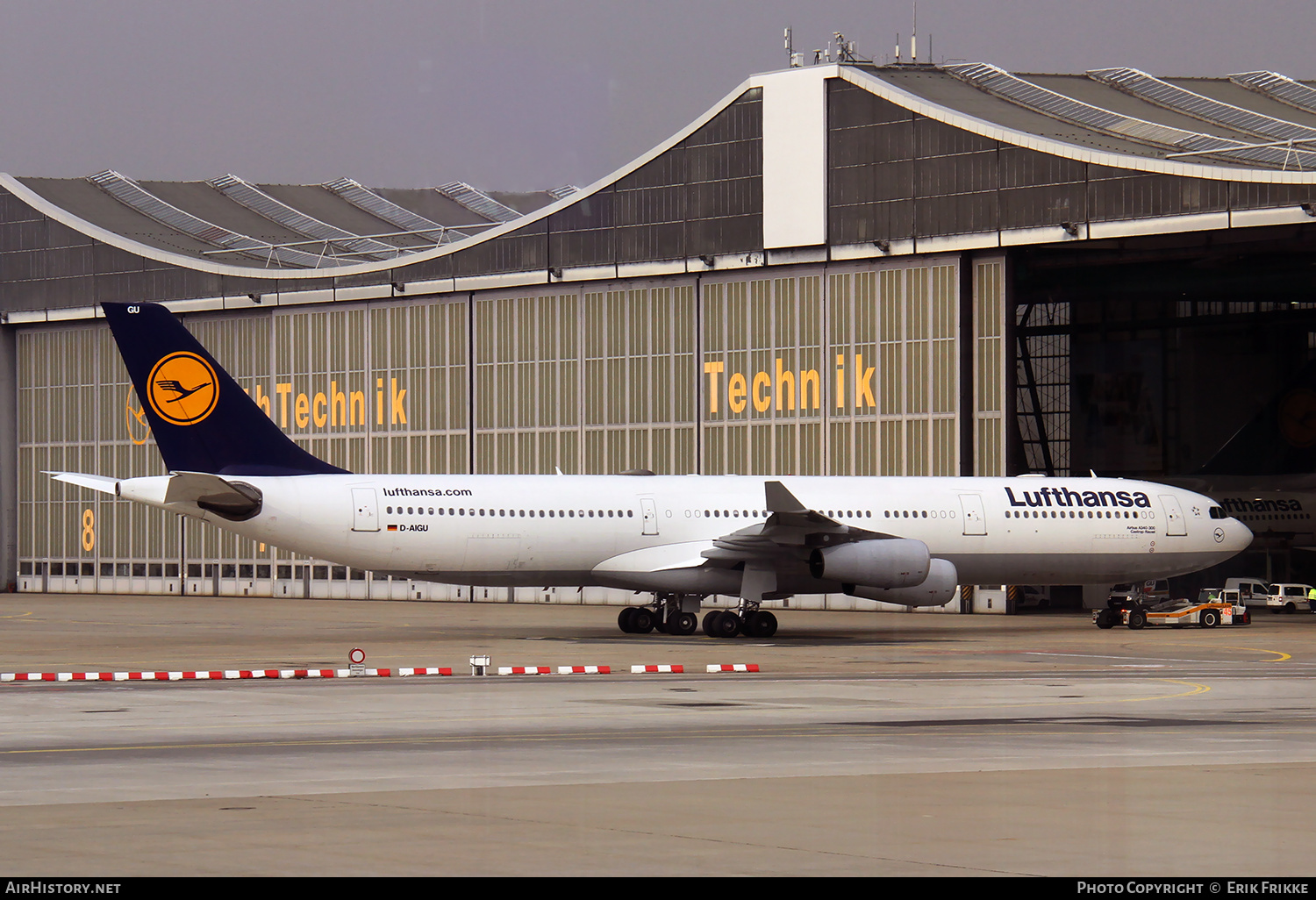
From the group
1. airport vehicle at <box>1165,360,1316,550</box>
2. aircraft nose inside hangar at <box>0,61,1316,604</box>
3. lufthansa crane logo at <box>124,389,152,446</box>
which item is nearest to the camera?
aircraft nose inside hangar at <box>0,61,1316,604</box>

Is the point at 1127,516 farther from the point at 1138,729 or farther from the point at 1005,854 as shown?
the point at 1005,854

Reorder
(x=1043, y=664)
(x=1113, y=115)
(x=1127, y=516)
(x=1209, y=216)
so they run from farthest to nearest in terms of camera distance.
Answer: (x=1113, y=115) → (x=1209, y=216) → (x=1127, y=516) → (x=1043, y=664)

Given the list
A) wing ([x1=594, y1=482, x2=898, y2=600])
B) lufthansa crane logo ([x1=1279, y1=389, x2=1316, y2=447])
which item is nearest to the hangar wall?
wing ([x1=594, y1=482, x2=898, y2=600])

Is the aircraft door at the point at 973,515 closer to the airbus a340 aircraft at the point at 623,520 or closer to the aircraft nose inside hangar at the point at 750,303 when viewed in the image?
the airbus a340 aircraft at the point at 623,520

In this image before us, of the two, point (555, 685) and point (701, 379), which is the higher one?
point (701, 379)

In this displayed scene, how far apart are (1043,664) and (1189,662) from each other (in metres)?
3.01

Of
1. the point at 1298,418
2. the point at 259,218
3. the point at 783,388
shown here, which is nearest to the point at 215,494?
the point at 783,388

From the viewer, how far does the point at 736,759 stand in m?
17.2

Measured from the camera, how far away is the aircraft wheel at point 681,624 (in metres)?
42.5

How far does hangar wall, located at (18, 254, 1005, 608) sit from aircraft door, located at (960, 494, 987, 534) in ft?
33.5

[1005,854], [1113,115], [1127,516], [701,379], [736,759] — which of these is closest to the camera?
[1005,854]

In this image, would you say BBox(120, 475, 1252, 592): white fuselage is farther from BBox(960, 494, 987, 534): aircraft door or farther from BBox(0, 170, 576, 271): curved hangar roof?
BBox(0, 170, 576, 271): curved hangar roof

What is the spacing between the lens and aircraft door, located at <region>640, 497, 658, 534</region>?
41.9 metres

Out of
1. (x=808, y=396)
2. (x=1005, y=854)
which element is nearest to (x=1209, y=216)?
(x=808, y=396)
